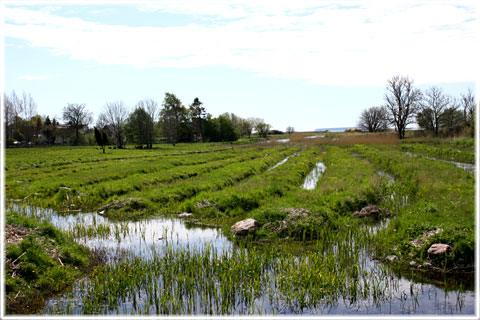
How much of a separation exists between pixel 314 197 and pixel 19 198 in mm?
17287

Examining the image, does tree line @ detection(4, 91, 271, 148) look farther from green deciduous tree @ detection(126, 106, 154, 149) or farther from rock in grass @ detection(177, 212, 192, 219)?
rock in grass @ detection(177, 212, 192, 219)

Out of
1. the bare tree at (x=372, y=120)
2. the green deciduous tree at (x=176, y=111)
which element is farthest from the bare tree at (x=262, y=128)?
the green deciduous tree at (x=176, y=111)

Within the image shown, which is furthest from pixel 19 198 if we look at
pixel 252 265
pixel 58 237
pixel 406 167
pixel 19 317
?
pixel 406 167

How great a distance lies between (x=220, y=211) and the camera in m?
16.7

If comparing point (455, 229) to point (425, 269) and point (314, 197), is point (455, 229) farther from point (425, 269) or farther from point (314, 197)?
point (314, 197)

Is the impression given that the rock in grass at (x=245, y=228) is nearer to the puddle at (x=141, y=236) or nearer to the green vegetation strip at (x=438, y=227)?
the puddle at (x=141, y=236)

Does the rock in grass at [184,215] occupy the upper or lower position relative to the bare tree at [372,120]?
lower

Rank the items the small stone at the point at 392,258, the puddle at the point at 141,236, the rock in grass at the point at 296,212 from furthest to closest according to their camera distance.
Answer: the rock in grass at the point at 296,212
the puddle at the point at 141,236
the small stone at the point at 392,258

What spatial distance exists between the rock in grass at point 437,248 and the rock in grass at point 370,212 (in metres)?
5.10

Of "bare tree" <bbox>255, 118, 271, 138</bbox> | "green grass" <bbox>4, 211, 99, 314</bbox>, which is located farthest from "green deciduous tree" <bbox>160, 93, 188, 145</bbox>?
"green grass" <bbox>4, 211, 99, 314</bbox>

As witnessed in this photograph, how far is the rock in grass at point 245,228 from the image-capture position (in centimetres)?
1315

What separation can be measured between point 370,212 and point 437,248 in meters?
5.35

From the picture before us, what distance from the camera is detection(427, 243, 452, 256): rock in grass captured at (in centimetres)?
981

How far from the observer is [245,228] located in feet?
43.3
